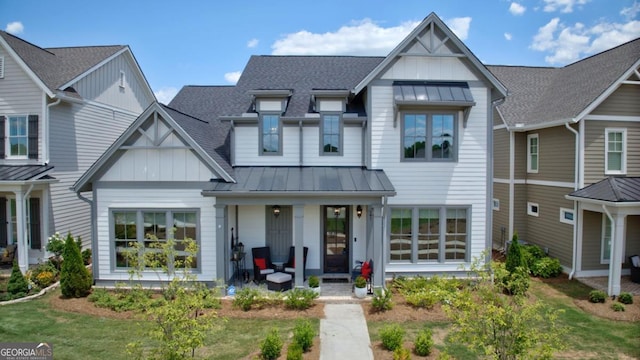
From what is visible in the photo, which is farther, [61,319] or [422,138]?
Result: [422,138]

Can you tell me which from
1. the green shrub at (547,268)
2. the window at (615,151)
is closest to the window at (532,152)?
the window at (615,151)

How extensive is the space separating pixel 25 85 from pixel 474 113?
57.1 ft

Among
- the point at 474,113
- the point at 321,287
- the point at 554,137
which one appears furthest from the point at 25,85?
the point at 554,137

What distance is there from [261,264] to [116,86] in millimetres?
12974

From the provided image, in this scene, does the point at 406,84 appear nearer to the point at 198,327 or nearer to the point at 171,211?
the point at 171,211

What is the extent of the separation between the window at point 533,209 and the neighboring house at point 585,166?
5 centimetres

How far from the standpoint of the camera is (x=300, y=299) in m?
11.0

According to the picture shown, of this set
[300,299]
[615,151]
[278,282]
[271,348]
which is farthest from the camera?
[615,151]

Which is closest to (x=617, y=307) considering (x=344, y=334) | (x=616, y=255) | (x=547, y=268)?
(x=616, y=255)

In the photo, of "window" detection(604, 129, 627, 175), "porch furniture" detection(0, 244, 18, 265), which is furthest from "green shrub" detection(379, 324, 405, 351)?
"porch furniture" detection(0, 244, 18, 265)

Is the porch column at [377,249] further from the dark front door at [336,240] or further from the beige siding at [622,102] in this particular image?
the beige siding at [622,102]

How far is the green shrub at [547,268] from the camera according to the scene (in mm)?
14102

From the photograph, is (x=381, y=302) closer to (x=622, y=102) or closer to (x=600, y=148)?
(x=600, y=148)

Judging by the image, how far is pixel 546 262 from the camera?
14.2 m
